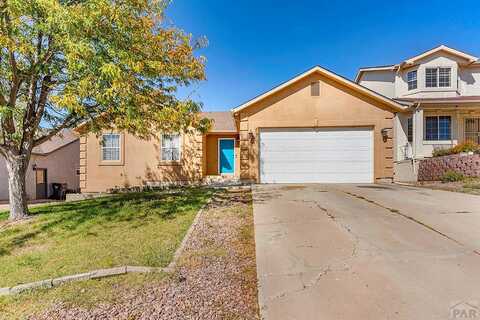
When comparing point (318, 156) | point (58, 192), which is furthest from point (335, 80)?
point (58, 192)

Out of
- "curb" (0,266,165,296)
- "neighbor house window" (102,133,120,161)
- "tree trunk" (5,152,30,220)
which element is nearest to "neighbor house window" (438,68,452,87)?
"neighbor house window" (102,133,120,161)

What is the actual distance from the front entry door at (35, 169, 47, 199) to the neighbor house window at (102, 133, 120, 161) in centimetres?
814

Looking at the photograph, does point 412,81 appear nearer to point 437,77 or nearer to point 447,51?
point 437,77

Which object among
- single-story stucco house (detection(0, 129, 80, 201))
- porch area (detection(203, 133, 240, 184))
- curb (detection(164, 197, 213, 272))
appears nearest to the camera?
curb (detection(164, 197, 213, 272))

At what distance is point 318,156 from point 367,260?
997 centimetres

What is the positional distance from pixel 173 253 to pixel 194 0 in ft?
33.5

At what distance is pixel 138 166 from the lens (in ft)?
51.3

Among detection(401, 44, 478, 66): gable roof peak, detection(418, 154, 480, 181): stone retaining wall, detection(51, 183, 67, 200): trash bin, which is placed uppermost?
detection(401, 44, 478, 66): gable roof peak

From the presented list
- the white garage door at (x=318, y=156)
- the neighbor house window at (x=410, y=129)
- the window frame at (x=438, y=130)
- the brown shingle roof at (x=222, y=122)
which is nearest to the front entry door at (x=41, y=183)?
the brown shingle roof at (x=222, y=122)

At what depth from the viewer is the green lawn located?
4441 mm

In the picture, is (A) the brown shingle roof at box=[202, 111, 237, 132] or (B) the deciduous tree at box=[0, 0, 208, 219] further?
(A) the brown shingle roof at box=[202, 111, 237, 132]

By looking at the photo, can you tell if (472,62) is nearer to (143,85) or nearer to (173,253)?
(143,85)

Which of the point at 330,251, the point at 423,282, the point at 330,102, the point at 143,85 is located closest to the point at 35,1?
the point at 143,85

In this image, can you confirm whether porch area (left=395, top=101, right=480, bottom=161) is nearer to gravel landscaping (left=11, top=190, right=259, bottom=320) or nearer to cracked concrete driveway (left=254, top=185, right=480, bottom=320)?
cracked concrete driveway (left=254, top=185, right=480, bottom=320)
